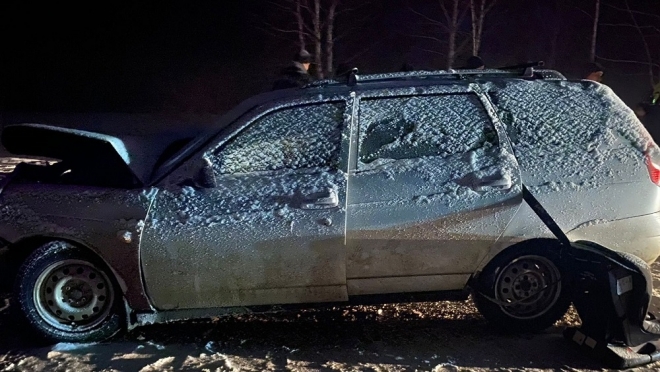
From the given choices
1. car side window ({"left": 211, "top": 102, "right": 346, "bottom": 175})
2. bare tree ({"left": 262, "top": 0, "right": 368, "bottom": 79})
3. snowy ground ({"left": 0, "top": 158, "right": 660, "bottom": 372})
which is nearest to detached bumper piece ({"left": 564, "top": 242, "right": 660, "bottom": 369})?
snowy ground ({"left": 0, "top": 158, "right": 660, "bottom": 372})

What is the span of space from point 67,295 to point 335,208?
5.89ft

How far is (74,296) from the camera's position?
3807mm

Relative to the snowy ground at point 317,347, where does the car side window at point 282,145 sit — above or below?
above

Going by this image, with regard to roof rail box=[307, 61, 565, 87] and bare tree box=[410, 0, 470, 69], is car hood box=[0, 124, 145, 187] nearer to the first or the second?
roof rail box=[307, 61, 565, 87]

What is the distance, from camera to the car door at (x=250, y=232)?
368 cm

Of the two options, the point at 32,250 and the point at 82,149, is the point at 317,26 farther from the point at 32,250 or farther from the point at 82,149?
the point at 32,250

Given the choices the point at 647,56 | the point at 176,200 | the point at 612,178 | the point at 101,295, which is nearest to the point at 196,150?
the point at 176,200

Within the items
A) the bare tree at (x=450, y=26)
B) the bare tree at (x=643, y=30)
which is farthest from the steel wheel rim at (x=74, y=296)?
the bare tree at (x=643, y=30)

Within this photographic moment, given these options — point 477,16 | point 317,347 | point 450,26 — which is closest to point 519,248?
point 317,347

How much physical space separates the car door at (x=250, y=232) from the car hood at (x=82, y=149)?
351 millimetres

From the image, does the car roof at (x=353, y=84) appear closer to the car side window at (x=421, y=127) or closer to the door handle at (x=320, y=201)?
the car side window at (x=421, y=127)

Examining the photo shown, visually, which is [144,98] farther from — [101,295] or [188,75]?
[101,295]

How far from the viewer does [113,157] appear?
3.89 m

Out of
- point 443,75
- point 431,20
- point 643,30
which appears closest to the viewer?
point 443,75
